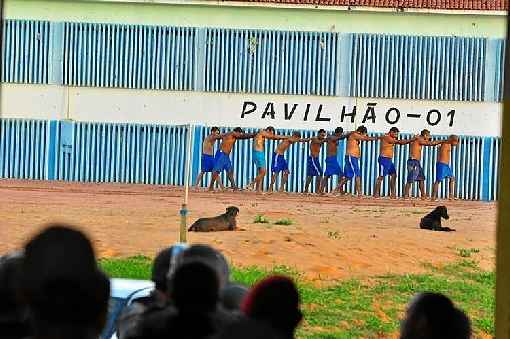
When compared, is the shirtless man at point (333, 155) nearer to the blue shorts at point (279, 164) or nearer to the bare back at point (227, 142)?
the blue shorts at point (279, 164)

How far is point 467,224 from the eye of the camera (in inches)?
739

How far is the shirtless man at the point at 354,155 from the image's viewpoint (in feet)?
75.7

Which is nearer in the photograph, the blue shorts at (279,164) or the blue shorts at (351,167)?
the blue shorts at (351,167)

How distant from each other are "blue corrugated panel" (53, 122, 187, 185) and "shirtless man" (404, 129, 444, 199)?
462cm

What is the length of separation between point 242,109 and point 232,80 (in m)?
0.63

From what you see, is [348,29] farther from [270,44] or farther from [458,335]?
[458,335]

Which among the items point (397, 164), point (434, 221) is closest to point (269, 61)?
point (397, 164)

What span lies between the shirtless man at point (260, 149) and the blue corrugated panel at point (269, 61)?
4.05 ft

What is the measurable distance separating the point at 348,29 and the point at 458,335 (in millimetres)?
20706

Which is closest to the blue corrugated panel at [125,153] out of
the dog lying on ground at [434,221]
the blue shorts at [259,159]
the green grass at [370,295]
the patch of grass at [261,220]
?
the blue shorts at [259,159]

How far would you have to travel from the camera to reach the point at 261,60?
2425 centimetres

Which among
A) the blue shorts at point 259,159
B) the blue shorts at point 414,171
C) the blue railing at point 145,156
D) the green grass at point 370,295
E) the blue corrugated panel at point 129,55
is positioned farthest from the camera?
the blue corrugated panel at point 129,55

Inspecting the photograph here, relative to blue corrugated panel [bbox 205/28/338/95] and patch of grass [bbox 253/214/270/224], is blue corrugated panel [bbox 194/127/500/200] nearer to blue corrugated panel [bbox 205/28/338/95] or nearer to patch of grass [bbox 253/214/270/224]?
blue corrugated panel [bbox 205/28/338/95]

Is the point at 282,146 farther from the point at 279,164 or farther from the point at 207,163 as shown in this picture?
the point at 207,163
